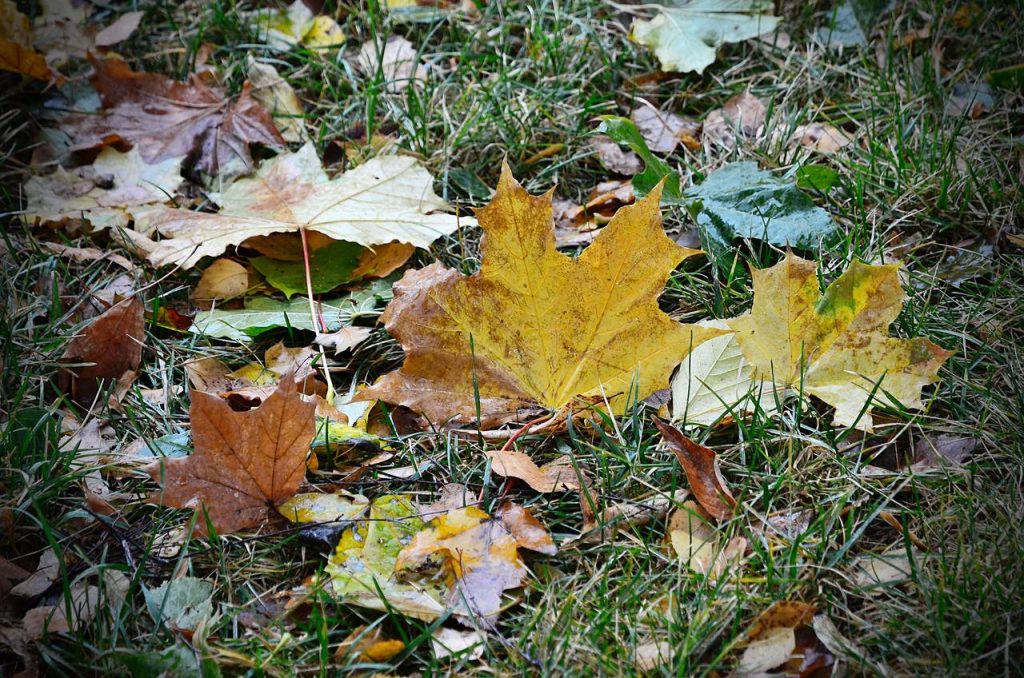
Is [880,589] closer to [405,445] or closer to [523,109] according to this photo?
[405,445]

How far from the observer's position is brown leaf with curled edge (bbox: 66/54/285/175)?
92.5 inches

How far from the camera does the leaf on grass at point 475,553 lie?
1.36 meters

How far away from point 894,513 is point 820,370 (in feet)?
0.95

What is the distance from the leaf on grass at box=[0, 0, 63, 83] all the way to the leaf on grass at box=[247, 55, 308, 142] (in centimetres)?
57

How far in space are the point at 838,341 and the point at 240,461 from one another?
1.10 metres

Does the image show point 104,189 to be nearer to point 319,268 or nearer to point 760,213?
point 319,268

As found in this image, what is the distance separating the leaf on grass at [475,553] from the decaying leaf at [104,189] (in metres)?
1.25

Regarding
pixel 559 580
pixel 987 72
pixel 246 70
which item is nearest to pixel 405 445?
pixel 559 580

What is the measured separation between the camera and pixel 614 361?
162 centimetres

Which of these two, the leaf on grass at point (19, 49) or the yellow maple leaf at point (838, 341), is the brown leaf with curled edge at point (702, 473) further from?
the leaf on grass at point (19, 49)

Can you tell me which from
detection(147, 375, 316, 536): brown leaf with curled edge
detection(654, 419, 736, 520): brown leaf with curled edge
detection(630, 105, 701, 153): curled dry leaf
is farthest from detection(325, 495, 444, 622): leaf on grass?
detection(630, 105, 701, 153): curled dry leaf

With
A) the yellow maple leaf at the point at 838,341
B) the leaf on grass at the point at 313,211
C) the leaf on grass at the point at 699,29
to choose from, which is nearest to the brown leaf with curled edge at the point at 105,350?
the leaf on grass at the point at 313,211

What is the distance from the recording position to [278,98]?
2.51 m

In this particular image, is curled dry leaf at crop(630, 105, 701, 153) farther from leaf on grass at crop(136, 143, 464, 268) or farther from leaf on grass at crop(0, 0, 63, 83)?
leaf on grass at crop(0, 0, 63, 83)
